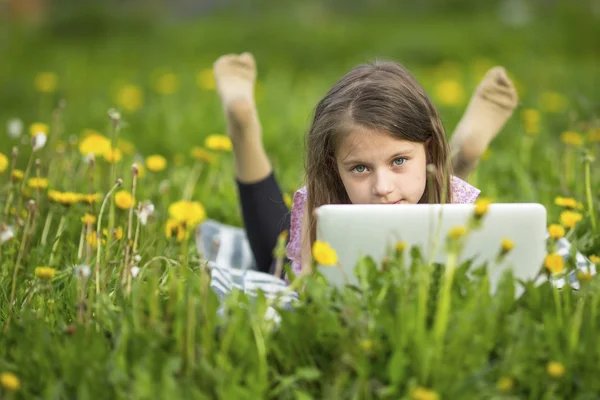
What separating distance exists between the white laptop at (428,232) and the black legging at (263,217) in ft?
2.88

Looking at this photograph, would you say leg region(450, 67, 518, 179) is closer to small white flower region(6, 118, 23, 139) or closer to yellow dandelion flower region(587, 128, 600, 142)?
yellow dandelion flower region(587, 128, 600, 142)

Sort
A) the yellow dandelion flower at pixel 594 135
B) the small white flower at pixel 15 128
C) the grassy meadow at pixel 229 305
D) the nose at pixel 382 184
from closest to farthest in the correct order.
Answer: the grassy meadow at pixel 229 305 < the nose at pixel 382 184 < the small white flower at pixel 15 128 < the yellow dandelion flower at pixel 594 135

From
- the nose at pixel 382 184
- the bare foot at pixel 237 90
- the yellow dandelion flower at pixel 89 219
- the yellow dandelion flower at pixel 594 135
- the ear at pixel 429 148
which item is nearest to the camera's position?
→ the yellow dandelion flower at pixel 89 219

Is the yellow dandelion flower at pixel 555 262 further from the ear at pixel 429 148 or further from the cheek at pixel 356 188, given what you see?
the ear at pixel 429 148

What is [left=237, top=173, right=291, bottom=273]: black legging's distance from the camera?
2484mm

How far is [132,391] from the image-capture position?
1347 mm

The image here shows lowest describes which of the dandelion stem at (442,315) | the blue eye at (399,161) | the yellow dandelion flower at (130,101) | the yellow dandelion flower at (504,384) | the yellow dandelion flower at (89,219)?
the yellow dandelion flower at (504,384)

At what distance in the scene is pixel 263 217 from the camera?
2.49 metres

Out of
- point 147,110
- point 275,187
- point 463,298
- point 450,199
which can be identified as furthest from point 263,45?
point 463,298

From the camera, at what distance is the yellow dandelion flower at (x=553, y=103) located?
171 inches

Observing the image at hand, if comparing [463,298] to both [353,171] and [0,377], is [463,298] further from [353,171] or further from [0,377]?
[0,377]

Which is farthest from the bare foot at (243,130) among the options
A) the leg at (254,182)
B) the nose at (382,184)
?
the nose at (382,184)

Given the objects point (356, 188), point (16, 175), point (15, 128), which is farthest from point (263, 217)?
point (15, 128)

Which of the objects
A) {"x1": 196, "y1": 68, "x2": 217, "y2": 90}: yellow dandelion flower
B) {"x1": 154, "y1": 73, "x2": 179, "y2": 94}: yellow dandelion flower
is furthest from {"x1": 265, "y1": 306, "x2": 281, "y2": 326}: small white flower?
{"x1": 154, "y1": 73, "x2": 179, "y2": 94}: yellow dandelion flower
